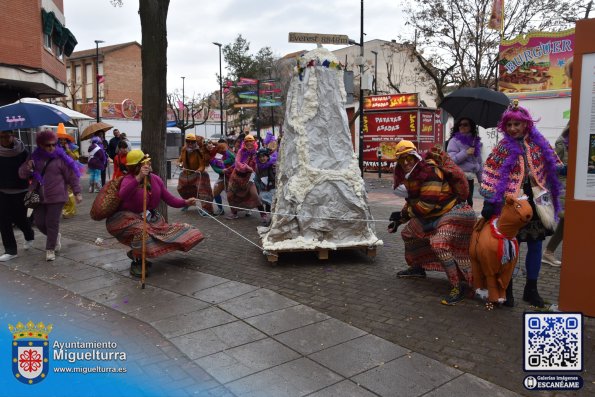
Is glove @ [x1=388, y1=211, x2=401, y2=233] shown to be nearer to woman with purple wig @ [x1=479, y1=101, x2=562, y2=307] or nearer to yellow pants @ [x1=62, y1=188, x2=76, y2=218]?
woman with purple wig @ [x1=479, y1=101, x2=562, y2=307]

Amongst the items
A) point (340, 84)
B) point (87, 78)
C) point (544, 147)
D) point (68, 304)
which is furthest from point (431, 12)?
point (87, 78)

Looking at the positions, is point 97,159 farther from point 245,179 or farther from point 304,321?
point 304,321

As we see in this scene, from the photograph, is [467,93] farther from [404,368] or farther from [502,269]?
[404,368]

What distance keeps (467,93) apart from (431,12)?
64.7 ft

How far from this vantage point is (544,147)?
4.22m

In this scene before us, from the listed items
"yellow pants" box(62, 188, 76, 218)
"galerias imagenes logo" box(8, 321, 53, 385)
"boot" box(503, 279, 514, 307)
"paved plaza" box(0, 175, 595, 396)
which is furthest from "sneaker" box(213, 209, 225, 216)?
"galerias imagenes logo" box(8, 321, 53, 385)

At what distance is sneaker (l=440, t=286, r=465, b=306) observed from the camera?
15.0ft

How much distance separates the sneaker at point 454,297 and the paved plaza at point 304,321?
6 cm

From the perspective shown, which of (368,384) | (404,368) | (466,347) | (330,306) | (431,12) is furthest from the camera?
(431,12)

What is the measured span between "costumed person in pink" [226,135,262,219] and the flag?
670 inches

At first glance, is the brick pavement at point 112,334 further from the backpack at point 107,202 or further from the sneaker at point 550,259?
the sneaker at point 550,259

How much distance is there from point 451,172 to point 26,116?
575 centimetres

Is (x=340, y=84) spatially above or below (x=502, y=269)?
above

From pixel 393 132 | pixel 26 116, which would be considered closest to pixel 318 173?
pixel 26 116
